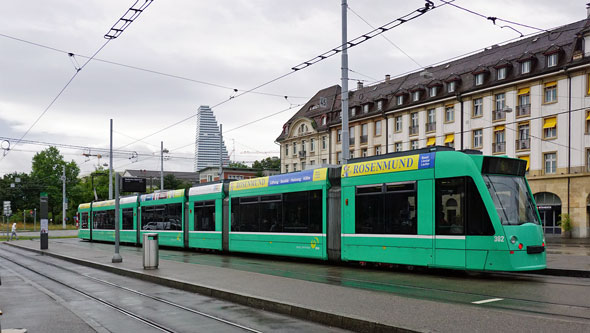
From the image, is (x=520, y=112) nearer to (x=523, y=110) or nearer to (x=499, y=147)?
(x=523, y=110)

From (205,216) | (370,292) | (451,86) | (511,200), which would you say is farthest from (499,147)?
(370,292)

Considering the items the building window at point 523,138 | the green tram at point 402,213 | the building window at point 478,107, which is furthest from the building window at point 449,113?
the green tram at point 402,213

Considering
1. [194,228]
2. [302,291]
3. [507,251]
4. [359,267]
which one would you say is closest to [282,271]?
[359,267]

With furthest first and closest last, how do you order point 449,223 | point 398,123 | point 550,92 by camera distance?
point 398,123 < point 550,92 < point 449,223

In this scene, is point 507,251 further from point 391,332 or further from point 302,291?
point 391,332

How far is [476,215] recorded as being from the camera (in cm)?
1189

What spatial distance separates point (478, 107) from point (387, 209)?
34.9m

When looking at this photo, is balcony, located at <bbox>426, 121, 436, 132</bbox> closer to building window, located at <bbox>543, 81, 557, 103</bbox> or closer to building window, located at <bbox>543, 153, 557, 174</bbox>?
building window, located at <bbox>543, 81, 557, 103</bbox>

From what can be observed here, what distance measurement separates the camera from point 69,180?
312 feet

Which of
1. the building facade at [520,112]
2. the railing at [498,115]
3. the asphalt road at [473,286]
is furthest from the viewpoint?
the railing at [498,115]

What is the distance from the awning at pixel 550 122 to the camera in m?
39.8

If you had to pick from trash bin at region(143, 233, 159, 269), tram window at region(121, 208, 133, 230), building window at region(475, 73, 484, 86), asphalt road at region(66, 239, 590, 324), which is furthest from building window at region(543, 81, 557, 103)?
trash bin at region(143, 233, 159, 269)

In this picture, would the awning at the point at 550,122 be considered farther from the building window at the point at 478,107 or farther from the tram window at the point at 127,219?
the tram window at the point at 127,219

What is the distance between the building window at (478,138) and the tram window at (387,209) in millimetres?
33413
